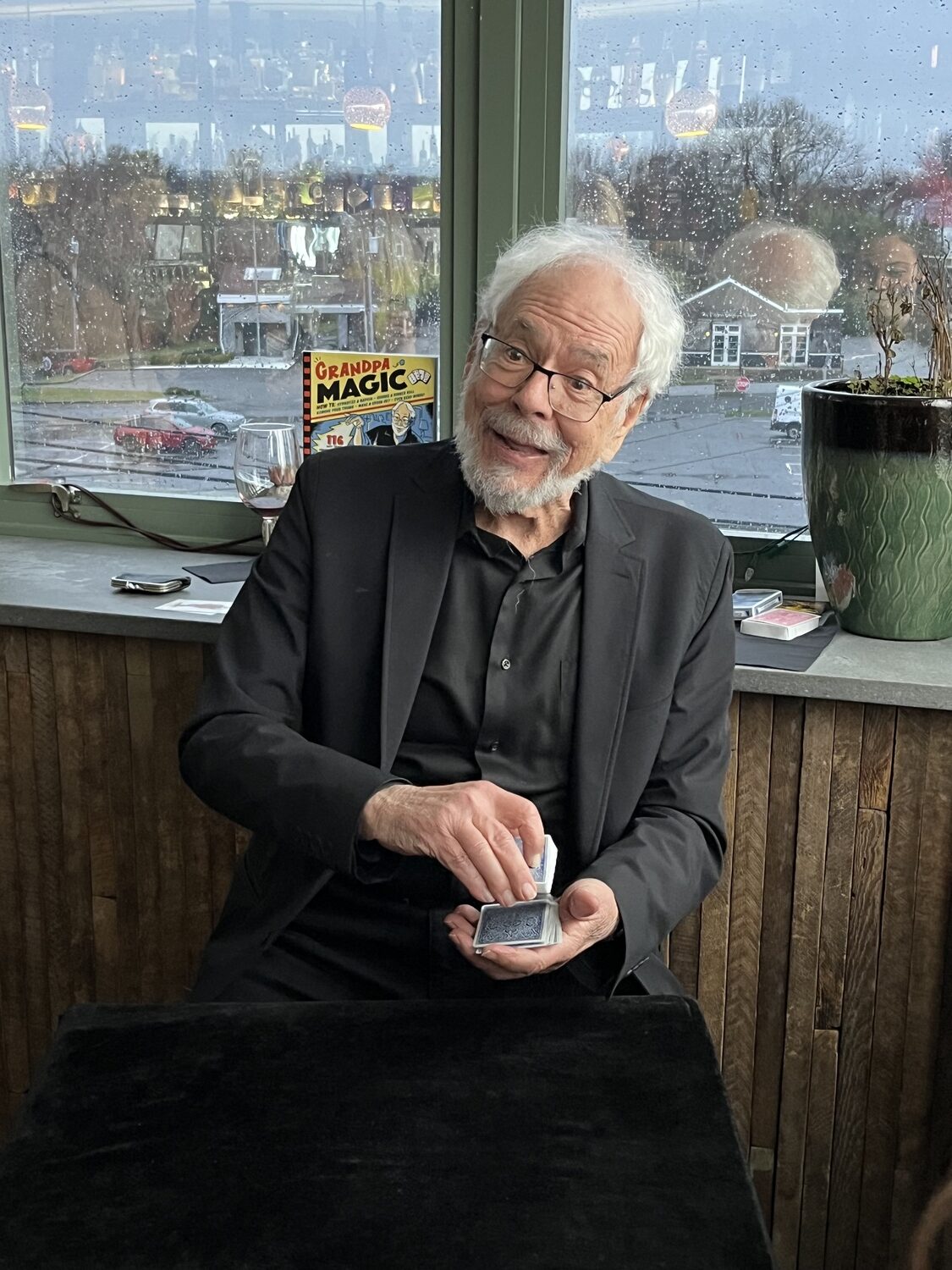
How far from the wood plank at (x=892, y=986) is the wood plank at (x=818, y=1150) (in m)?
0.06

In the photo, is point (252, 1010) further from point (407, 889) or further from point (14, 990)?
point (14, 990)

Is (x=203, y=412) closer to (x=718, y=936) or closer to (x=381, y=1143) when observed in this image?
(x=718, y=936)

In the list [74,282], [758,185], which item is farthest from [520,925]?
[74,282]

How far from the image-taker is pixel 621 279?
1845mm

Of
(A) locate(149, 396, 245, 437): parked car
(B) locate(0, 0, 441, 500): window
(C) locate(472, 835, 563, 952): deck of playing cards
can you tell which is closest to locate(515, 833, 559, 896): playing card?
(C) locate(472, 835, 563, 952): deck of playing cards

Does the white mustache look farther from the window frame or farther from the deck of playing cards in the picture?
the window frame

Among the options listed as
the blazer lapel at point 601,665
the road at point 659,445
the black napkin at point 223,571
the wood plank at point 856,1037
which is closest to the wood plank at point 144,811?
the black napkin at point 223,571

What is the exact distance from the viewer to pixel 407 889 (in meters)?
1.78

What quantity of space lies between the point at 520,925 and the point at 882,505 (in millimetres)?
917

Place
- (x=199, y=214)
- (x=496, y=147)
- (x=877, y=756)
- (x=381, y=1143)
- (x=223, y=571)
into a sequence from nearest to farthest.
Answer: (x=381, y=1143) < (x=877, y=756) < (x=496, y=147) < (x=223, y=571) < (x=199, y=214)

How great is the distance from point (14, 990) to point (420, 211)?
1.59 meters

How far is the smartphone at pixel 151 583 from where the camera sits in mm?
2350

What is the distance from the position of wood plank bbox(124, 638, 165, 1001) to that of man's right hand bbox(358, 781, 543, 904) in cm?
81

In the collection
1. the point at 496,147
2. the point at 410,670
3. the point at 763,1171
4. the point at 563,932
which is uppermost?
the point at 496,147
